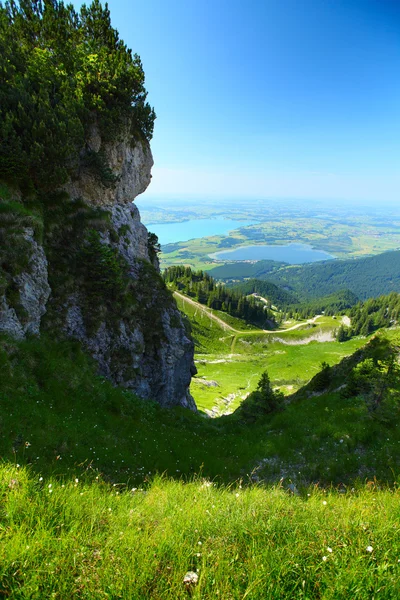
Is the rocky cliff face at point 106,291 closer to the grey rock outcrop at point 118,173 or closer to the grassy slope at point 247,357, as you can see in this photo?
the grey rock outcrop at point 118,173

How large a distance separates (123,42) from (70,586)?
44.1 m

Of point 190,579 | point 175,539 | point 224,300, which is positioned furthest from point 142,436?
point 224,300

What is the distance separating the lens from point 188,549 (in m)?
4.02

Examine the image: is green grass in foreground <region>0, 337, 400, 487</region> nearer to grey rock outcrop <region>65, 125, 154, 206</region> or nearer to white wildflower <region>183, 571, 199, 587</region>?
white wildflower <region>183, 571, 199, 587</region>

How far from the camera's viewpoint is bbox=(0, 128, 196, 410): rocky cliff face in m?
18.5

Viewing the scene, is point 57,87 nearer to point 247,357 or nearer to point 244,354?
point 247,357

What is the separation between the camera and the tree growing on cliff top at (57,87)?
19.1m

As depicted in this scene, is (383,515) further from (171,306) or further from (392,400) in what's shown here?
(171,306)

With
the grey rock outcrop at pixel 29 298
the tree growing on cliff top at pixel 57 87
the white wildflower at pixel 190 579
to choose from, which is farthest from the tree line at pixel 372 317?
the white wildflower at pixel 190 579

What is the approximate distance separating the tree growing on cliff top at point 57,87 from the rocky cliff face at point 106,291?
2.85 m

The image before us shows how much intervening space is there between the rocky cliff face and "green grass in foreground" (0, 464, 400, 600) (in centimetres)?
1308

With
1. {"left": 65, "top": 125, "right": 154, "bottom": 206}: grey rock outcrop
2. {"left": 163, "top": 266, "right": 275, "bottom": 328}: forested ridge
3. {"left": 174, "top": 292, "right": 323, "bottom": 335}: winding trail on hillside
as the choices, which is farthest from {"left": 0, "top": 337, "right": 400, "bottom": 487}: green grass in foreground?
{"left": 163, "top": 266, "right": 275, "bottom": 328}: forested ridge

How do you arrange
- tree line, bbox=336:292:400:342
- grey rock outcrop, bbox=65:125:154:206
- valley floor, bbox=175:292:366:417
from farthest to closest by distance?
tree line, bbox=336:292:400:342 → valley floor, bbox=175:292:366:417 → grey rock outcrop, bbox=65:125:154:206

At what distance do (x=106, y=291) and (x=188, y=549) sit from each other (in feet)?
72.5
